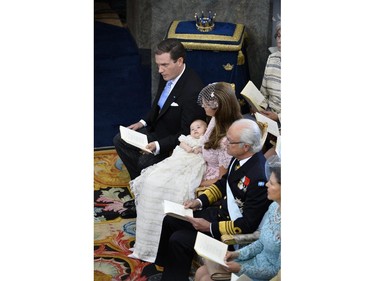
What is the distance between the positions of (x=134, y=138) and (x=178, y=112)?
410 millimetres

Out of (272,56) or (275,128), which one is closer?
(275,128)

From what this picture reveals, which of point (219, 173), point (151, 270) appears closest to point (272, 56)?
point (219, 173)

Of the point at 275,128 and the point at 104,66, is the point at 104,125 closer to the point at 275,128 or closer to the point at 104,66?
the point at 104,66

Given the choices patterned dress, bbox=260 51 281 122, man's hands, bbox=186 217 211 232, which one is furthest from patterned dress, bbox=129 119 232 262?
patterned dress, bbox=260 51 281 122

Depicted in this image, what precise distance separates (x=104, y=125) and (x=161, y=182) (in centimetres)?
258

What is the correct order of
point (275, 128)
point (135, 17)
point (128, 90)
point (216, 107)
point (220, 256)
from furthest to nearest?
1. point (135, 17)
2. point (128, 90)
3. point (275, 128)
4. point (216, 107)
5. point (220, 256)

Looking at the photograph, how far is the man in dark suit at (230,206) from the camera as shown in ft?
16.1

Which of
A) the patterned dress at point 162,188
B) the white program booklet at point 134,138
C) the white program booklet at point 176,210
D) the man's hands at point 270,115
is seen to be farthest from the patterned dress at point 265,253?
the man's hands at point 270,115

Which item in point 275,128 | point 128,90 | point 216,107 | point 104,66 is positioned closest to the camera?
point 216,107

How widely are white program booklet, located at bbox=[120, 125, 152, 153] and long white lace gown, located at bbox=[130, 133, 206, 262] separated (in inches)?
10.6

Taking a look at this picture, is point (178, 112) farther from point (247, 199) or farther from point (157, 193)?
point (247, 199)

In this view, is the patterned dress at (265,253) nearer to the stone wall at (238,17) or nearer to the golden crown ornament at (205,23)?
the golden crown ornament at (205,23)

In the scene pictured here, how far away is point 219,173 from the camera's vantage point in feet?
18.8
